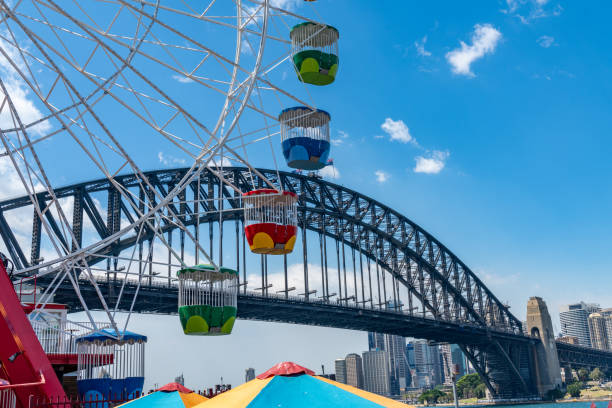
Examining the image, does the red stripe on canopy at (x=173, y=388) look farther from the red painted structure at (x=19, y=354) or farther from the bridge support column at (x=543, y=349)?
the bridge support column at (x=543, y=349)

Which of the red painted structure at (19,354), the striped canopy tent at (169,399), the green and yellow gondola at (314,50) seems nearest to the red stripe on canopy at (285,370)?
the striped canopy tent at (169,399)

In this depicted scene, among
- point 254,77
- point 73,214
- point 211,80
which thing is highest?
point 73,214

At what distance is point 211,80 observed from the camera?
1387 centimetres

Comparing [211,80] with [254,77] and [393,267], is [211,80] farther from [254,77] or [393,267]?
[393,267]

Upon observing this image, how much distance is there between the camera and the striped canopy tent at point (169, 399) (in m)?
9.67

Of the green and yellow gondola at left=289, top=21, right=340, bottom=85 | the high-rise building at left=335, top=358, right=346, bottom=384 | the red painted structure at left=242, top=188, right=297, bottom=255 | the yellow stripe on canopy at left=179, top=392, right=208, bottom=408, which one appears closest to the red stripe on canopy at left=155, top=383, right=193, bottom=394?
the yellow stripe on canopy at left=179, top=392, right=208, bottom=408

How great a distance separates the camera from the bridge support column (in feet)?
277

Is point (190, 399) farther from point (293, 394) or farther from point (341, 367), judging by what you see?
point (341, 367)

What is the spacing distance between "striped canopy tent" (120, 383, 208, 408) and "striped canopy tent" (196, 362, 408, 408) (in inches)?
65.6

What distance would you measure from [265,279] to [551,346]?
4696 cm

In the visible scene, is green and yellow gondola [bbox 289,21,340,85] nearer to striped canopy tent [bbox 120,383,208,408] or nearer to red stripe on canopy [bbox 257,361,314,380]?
striped canopy tent [bbox 120,383,208,408]

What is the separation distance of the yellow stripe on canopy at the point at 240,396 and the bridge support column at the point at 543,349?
8335cm

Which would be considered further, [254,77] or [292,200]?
[292,200]

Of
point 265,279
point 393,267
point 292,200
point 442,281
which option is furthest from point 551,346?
point 292,200
